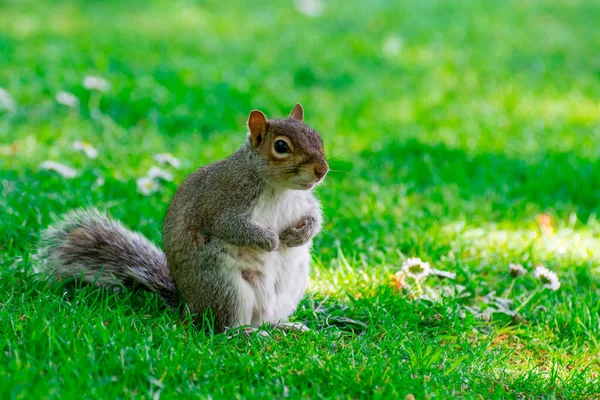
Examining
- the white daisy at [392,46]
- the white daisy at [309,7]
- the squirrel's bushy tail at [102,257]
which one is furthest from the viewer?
the white daisy at [309,7]

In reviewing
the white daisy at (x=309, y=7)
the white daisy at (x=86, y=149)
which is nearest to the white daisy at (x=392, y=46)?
the white daisy at (x=309, y=7)

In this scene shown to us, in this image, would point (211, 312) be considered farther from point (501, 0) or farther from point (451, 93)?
point (501, 0)

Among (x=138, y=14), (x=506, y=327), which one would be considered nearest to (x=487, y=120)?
(x=506, y=327)

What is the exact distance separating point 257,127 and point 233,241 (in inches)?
14.0

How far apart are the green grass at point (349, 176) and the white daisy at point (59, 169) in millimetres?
59

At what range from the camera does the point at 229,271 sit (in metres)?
2.45

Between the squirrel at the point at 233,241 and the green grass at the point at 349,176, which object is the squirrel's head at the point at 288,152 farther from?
the green grass at the point at 349,176

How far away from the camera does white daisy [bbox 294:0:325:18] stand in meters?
7.19

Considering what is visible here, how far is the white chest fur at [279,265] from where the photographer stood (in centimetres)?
251

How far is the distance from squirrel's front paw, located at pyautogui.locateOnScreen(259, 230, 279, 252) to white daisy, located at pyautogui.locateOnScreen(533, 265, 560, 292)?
1.03 metres

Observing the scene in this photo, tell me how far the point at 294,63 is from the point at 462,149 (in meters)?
1.69

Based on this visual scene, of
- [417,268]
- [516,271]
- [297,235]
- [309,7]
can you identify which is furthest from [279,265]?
[309,7]

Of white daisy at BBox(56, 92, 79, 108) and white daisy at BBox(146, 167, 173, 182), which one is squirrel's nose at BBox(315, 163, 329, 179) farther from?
white daisy at BBox(56, 92, 79, 108)

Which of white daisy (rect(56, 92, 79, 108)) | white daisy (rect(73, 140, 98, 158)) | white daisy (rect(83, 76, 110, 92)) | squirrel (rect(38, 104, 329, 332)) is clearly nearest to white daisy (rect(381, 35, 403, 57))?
white daisy (rect(83, 76, 110, 92))
